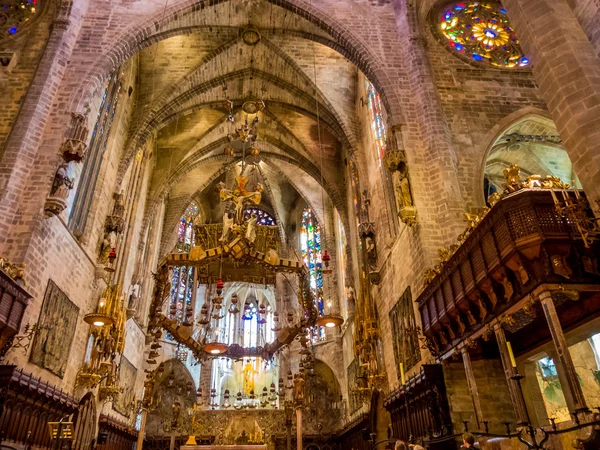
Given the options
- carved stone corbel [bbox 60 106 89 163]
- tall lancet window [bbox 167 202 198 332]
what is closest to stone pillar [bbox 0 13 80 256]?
carved stone corbel [bbox 60 106 89 163]

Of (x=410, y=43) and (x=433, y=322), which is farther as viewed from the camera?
(x=410, y=43)

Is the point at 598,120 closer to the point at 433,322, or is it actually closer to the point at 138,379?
the point at 433,322

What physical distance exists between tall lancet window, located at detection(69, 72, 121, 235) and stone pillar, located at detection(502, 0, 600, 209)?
452 inches

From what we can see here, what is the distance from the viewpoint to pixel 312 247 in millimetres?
25766

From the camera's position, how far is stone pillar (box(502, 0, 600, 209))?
6684 millimetres

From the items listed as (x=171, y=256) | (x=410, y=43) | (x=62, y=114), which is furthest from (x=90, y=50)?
(x=410, y=43)

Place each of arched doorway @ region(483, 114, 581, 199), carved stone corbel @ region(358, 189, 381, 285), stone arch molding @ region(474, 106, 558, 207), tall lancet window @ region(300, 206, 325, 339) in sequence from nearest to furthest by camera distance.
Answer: stone arch molding @ region(474, 106, 558, 207) < arched doorway @ region(483, 114, 581, 199) < carved stone corbel @ region(358, 189, 381, 285) < tall lancet window @ region(300, 206, 325, 339)

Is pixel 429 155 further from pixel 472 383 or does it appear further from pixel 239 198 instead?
pixel 472 383

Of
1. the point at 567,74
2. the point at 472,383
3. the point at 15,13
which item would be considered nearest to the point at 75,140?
the point at 15,13

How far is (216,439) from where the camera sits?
21.0 m

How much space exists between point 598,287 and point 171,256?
859 centimetres

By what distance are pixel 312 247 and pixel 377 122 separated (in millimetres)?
11110

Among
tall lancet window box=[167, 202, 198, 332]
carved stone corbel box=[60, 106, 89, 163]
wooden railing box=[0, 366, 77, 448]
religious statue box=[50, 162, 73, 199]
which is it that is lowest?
wooden railing box=[0, 366, 77, 448]

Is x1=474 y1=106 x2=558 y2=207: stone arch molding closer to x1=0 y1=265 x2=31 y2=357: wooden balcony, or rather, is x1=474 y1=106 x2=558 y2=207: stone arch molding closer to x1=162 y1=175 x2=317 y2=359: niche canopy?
x1=162 y1=175 x2=317 y2=359: niche canopy
